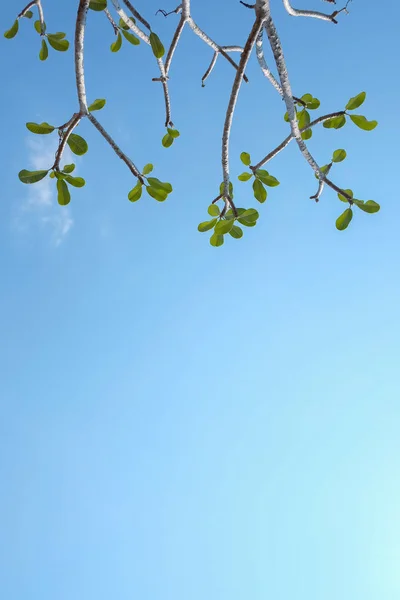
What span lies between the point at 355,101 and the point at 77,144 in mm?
1403

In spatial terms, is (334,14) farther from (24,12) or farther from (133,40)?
(24,12)

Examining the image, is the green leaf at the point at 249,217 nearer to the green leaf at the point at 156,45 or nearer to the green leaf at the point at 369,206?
the green leaf at the point at 369,206

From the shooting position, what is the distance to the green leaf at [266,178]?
9.28ft

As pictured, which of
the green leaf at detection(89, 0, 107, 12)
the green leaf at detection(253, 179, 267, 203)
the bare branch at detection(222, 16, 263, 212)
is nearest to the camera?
the bare branch at detection(222, 16, 263, 212)

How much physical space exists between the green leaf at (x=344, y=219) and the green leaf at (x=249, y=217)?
459mm

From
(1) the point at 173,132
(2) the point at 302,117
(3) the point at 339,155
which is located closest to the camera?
(2) the point at 302,117

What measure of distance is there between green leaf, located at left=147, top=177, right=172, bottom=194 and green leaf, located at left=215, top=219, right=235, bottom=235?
0.30m

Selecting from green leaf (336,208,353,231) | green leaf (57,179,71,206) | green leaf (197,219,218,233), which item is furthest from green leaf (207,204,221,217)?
green leaf (57,179,71,206)

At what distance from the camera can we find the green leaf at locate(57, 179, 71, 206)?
8.70ft

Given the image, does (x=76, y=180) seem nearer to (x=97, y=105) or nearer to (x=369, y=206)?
(x=97, y=105)

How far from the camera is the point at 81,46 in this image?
7.39 feet

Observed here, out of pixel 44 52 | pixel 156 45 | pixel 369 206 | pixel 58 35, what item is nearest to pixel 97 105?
pixel 156 45

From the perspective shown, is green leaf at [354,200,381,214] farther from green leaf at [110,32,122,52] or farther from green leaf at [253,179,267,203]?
green leaf at [110,32,122,52]

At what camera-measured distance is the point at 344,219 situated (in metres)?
2.73
